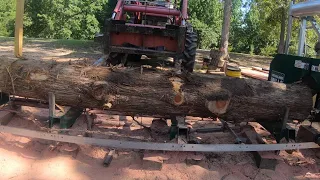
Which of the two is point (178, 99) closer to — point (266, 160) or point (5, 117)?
point (266, 160)

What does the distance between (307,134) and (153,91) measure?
94.3 inches

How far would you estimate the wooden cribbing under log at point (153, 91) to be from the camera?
429 cm

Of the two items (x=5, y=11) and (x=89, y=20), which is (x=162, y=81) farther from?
(x=5, y=11)

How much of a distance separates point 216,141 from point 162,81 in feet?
4.50

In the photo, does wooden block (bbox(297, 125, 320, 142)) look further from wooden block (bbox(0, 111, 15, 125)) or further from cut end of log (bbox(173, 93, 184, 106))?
wooden block (bbox(0, 111, 15, 125))

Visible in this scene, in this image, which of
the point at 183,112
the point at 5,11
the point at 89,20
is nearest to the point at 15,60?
the point at 183,112

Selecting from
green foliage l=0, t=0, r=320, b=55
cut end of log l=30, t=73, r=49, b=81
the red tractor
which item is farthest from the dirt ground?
green foliage l=0, t=0, r=320, b=55

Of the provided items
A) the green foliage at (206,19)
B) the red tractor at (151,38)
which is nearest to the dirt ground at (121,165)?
the red tractor at (151,38)

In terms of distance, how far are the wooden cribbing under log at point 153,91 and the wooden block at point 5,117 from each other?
48cm

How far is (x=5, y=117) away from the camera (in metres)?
4.76

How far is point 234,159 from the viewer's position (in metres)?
4.34

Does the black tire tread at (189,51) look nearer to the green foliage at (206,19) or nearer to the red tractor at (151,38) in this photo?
the red tractor at (151,38)

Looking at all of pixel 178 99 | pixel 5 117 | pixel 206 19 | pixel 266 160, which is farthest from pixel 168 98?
pixel 206 19

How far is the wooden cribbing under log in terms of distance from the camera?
4285 millimetres
